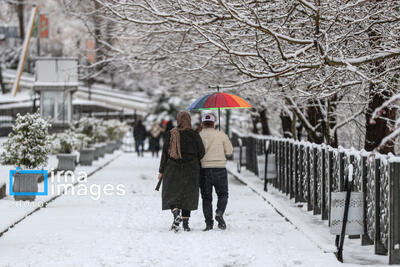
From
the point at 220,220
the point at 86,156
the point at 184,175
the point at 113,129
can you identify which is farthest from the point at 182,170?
the point at 113,129

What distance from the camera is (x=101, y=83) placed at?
297ft

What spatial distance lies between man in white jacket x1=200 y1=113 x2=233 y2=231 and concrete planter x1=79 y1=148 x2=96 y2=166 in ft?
59.9

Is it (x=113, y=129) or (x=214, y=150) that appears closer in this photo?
(x=214, y=150)

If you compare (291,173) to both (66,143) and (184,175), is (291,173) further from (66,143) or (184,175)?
(66,143)

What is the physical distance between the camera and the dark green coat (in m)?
13.1

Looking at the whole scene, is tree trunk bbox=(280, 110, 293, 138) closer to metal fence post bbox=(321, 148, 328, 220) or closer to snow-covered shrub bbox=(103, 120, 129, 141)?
metal fence post bbox=(321, 148, 328, 220)

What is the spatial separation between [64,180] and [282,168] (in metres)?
6.74

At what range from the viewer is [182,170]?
13.2 meters

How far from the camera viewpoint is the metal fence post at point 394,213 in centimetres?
989

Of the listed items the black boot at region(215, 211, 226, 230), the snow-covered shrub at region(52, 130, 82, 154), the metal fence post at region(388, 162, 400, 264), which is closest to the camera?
the metal fence post at region(388, 162, 400, 264)

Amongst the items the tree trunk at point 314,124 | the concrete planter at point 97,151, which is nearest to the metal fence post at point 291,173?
the tree trunk at point 314,124

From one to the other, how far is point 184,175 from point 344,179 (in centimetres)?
255

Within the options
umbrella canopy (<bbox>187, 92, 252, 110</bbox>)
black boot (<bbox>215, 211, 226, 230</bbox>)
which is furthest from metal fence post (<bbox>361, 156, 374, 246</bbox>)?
umbrella canopy (<bbox>187, 92, 252, 110</bbox>)

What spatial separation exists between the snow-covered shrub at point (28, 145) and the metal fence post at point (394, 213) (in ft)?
32.4
